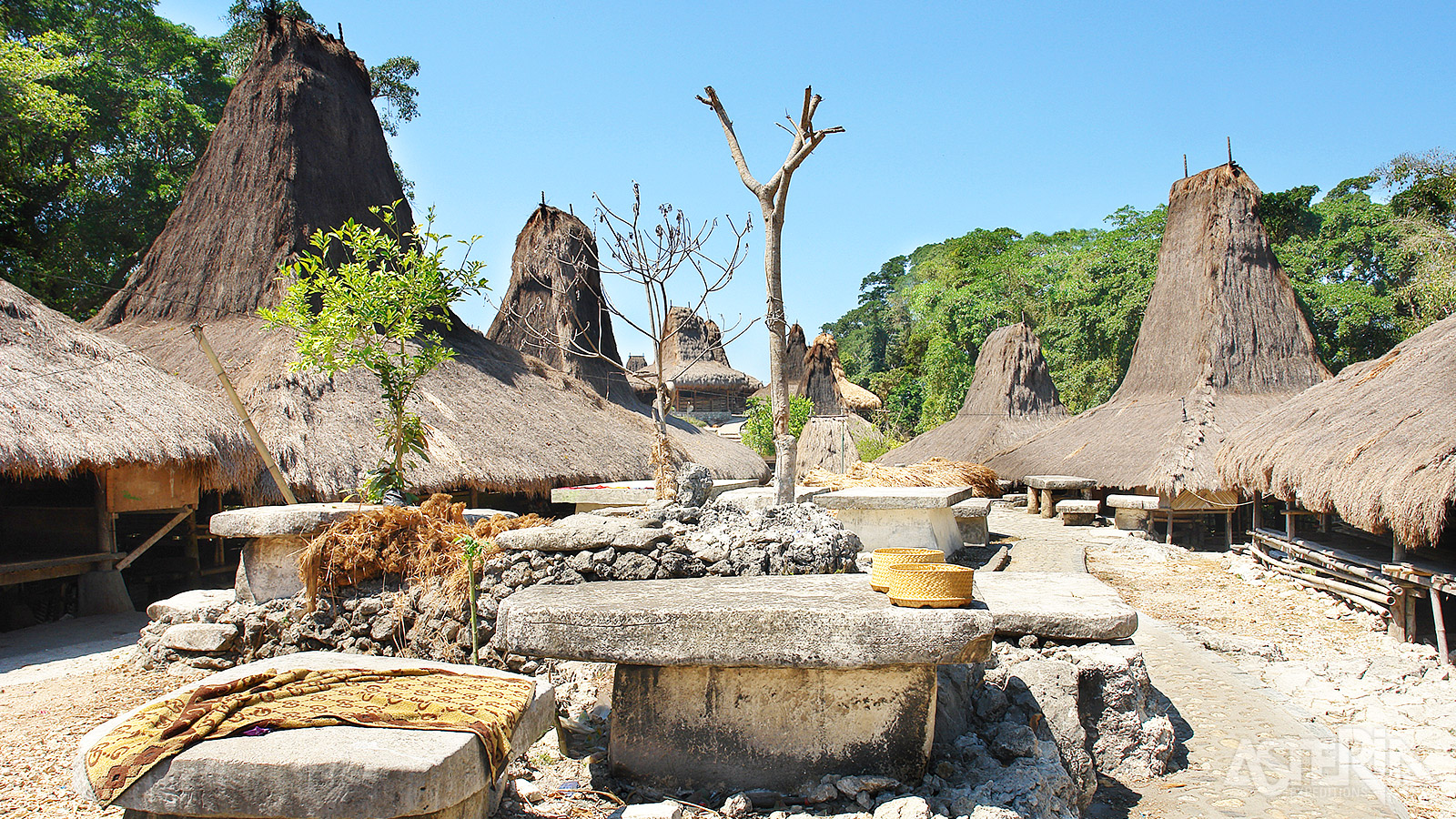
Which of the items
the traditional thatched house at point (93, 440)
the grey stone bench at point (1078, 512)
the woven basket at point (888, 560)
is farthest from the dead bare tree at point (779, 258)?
the grey stone bench at point (1078, 512)

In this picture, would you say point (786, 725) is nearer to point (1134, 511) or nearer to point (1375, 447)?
point (1375, 447)

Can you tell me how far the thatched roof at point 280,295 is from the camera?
9.06 m

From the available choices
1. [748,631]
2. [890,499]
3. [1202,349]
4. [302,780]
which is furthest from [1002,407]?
[302,780]

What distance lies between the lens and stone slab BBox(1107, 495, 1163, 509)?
39.5ft

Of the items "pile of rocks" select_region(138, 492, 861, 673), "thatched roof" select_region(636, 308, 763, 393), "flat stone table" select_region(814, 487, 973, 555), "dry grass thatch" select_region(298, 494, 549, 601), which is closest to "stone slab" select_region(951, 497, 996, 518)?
"flat stone table" select_region(814, 487, 973, 555)

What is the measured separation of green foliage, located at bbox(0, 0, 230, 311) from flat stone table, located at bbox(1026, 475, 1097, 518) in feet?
55.7

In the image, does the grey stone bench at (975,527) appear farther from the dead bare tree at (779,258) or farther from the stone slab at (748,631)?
the stone slab at (748,631)

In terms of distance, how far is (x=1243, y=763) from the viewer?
11.8ft

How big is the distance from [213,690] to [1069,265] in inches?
1396

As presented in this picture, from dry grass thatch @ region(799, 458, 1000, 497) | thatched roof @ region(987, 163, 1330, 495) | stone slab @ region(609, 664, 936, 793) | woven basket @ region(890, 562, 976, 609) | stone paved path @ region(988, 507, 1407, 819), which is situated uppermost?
thatched roof @ region(987, 163, 1330, 495)

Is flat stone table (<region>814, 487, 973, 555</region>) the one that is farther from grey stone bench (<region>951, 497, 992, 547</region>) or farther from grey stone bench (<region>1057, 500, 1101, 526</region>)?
grey stone bench (<region>1057, 500, 1101, 526</region>)

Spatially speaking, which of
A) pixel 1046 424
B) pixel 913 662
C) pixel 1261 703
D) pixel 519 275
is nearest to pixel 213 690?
pixel 913 662

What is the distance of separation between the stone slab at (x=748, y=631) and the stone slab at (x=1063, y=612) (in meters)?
1.11

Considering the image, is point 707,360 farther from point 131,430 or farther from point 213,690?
point 213,690
